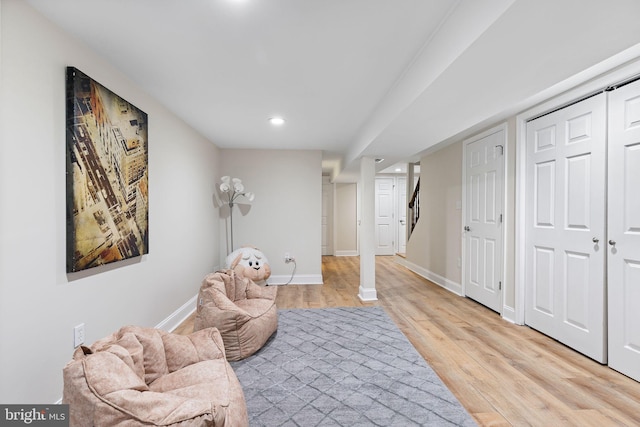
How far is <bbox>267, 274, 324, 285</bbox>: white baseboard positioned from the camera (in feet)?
16.2

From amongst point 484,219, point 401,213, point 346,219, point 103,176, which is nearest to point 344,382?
point 103,176

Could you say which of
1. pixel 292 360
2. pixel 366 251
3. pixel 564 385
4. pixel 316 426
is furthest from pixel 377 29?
pixel 366 251

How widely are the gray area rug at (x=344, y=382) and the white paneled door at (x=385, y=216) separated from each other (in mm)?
5388

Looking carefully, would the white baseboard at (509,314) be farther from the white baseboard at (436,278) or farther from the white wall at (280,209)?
the white wall at (280,209)

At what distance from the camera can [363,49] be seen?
6.24ft

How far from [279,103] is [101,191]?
65.1 inches

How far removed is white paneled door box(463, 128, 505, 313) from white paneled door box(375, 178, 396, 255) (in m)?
4.20

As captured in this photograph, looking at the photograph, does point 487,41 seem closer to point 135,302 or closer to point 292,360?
point 292,360

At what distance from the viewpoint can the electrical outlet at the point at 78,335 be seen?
5.80 feet

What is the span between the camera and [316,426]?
1.62 meters

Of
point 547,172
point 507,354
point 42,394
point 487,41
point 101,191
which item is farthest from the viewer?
point 547,172

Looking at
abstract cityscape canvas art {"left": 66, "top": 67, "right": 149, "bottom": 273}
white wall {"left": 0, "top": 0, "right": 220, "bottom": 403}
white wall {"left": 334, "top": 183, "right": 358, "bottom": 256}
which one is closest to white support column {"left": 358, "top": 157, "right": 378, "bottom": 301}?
abstract cityscape canvas art {"left": 66, "top": 67, "right": 149, "bottom": 273}

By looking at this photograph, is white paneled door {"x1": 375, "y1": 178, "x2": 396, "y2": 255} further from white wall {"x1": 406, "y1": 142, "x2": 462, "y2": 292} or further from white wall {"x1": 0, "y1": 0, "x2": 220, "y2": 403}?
white wall {"x1": 0, "y1": 0, "x2": 220, "y2": 403}

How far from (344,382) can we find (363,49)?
224 centimetres
